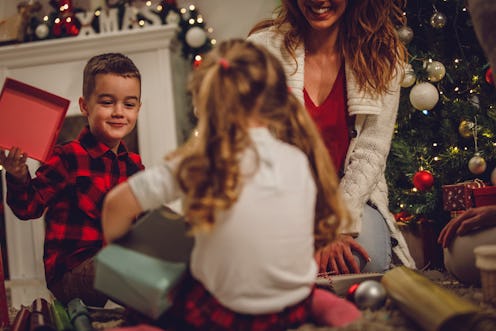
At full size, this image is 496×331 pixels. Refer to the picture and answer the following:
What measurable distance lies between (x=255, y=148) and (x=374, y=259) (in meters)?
0.80

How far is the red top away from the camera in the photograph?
1.56m

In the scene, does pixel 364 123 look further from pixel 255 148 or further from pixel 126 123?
pixel 255 148

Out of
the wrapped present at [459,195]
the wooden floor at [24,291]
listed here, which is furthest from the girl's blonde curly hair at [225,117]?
the wooden floor at [24,291]

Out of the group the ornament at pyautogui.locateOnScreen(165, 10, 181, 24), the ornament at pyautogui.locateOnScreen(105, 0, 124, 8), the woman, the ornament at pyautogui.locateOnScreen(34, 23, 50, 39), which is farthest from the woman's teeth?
the ornament at pyautogui.locateOnScreen(34, 23, 50, 39)

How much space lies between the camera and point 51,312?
1.24m

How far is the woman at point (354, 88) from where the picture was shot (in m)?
1.48

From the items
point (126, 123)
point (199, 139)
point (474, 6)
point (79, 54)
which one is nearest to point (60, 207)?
point (126, 123)

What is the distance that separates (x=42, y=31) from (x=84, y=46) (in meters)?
0.23

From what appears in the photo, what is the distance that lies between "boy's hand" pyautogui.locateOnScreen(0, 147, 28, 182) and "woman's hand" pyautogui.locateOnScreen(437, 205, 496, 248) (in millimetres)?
1010

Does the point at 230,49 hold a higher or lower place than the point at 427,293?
higher

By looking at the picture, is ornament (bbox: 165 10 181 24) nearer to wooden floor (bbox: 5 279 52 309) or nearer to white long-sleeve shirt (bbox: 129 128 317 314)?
wooden floor (bbox: 5 279 52 309)

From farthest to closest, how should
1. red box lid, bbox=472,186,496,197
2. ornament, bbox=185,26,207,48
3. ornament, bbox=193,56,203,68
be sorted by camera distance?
1. ornament, bbox=185,26,207,48
2. ornament, bbox=193,56,203,68
3. red box lid, bbox=472,186,496,197

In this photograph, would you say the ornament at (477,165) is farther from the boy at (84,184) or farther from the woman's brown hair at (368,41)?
the boy at (84,184)

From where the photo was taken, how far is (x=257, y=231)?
2.63 ft
